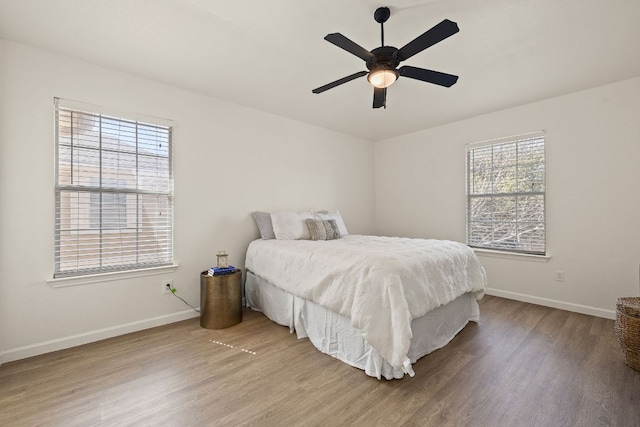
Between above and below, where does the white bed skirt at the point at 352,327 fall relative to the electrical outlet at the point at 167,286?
below

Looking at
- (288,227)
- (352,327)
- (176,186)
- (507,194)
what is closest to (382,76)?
(352,327)

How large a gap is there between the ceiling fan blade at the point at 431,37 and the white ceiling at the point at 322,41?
0.29 m

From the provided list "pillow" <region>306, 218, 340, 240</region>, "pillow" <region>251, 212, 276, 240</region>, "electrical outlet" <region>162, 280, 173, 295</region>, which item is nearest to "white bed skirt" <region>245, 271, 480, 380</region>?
"pillow" <region>251, 212, 276, 240</region>

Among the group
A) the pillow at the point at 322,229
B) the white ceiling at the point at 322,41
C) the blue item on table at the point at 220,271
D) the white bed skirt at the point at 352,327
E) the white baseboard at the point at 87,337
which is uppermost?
the white ceiling at the point at 322,41

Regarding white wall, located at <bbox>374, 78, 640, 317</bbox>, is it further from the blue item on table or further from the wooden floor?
the blue item on table

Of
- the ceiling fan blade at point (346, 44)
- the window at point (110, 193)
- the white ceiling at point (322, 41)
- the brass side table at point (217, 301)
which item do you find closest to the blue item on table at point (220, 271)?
the brass side table at point (217, 301)

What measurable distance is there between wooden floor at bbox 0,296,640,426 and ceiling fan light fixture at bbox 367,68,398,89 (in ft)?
6.91

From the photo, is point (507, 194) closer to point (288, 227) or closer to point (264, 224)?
point (288, 227)

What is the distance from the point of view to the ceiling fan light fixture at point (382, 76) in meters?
1.96

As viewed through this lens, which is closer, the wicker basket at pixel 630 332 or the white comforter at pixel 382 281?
the white comforter at pixel 382 281

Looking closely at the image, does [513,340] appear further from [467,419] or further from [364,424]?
[364,424]

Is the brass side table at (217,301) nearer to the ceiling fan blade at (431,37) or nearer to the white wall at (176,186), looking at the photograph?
the white wall at (176,186)

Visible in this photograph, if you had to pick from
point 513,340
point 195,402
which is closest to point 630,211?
point 513,340

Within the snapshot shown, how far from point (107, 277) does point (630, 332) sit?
4.29m
